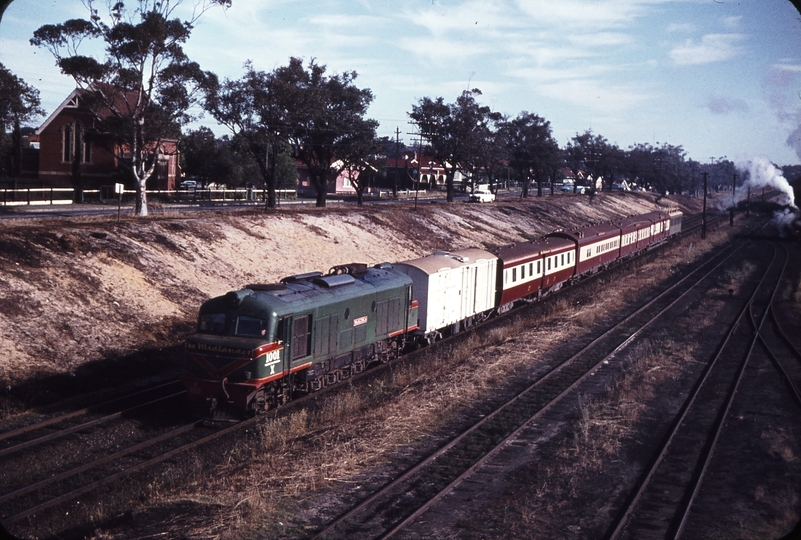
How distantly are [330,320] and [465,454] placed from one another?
5342mm

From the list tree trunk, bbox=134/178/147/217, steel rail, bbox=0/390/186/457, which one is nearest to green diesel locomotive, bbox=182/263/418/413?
steel rail, bbox=0/390/186/457

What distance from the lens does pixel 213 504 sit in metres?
11.4

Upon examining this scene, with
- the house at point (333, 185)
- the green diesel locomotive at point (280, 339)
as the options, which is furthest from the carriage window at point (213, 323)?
the house at point (333, 185)

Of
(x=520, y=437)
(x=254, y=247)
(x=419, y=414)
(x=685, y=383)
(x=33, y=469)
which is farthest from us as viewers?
(x=254, y=247)

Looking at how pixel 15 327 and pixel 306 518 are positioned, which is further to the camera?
pixel 15 327

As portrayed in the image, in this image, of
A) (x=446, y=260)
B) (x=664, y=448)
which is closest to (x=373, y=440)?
(x=664, y=448)

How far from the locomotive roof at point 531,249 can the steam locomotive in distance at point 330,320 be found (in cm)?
13

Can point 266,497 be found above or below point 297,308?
below

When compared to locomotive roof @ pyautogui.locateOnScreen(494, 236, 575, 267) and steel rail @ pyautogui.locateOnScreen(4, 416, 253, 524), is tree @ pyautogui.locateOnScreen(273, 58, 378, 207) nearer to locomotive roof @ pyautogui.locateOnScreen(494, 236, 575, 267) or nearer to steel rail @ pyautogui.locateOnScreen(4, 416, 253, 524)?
locomotive roof @ pyautogui.locateOnScreen(494, 236, 575, 267)

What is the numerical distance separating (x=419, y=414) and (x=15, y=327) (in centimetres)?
1287

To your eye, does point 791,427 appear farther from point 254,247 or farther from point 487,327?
point 254,247

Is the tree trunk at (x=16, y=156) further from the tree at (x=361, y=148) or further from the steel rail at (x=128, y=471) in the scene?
the steel rail at (x=128, y=471)

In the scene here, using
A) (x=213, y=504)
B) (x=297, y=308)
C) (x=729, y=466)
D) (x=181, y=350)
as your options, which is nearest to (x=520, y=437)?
(x=729, y=466)

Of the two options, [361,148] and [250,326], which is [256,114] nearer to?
[361,148]
